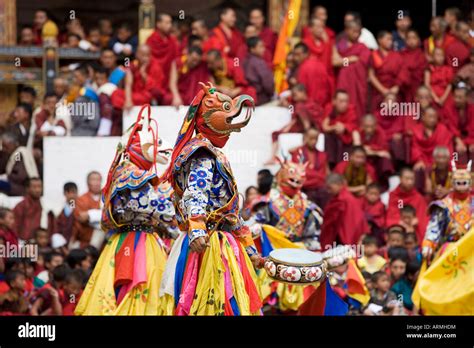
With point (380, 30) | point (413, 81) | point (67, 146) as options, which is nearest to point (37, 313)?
point (67, 146)

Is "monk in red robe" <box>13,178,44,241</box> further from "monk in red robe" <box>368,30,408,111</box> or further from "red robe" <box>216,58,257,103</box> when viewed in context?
"monk in red robe" <box>368,30,408,111</box>

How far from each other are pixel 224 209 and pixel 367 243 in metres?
3.74

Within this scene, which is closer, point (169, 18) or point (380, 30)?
point (169, 18)

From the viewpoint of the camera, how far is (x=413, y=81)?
17.0m

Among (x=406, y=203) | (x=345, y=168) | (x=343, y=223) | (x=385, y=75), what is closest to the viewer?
(x=343, y=223)

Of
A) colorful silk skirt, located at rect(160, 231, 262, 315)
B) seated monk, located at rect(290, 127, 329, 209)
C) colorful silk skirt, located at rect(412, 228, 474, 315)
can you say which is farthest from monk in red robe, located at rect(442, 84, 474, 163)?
colorful silk skirt, located at rect(160, 231, 262, 315)

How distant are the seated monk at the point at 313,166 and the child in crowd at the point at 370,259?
0.93 meters

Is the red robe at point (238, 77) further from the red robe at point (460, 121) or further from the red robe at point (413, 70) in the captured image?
the red robe at point (460, 121)

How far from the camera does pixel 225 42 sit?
17156 millimetres

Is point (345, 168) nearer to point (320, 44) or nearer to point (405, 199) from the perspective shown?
point (405, 199)

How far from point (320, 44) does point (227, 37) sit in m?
0.95

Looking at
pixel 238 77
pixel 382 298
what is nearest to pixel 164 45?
pixel 238 77

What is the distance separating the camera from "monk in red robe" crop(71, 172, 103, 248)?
595 inches
